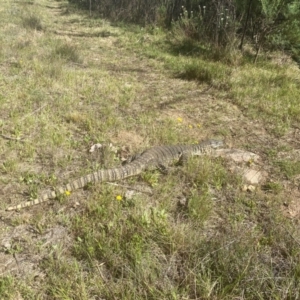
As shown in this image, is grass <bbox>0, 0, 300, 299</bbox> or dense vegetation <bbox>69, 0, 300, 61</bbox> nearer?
grass <bbox>0, 0, 300, 299</bbox>

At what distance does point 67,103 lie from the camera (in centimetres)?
571

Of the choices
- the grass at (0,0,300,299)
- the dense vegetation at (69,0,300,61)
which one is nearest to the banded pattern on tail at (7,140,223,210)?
the grass at (0,0,300,299)

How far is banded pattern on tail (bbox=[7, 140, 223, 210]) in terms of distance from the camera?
351cm

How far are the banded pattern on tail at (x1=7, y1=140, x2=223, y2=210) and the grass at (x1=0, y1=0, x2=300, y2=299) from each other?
92 mm

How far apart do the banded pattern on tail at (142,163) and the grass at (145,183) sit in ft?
0.30

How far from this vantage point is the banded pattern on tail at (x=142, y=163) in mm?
3510

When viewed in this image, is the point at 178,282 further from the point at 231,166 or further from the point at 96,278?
the point at 231,166

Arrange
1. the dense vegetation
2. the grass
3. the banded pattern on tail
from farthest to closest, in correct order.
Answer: the dense vegetation → the banded pattern on tail → the grass

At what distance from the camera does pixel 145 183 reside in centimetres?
388

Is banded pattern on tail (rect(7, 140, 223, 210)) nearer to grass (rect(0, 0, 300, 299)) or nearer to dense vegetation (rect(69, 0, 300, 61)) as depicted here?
grass (rect(0, 0, 300, 299))

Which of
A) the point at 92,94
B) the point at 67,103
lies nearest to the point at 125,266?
the point at 67,103

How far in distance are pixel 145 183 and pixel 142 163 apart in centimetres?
26

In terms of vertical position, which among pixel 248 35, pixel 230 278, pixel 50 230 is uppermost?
pixel 248 35

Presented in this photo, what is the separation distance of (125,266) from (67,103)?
3.76 m
